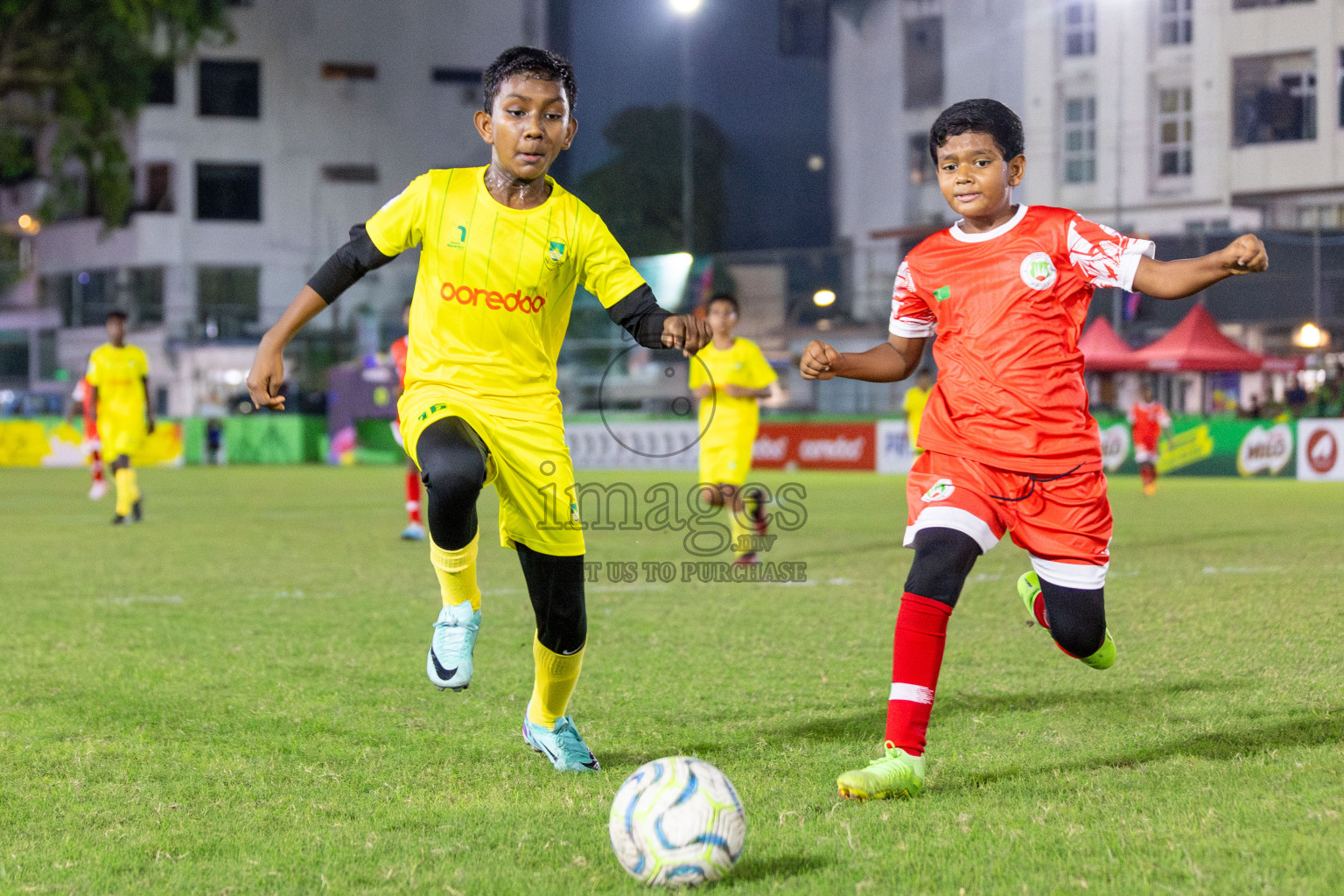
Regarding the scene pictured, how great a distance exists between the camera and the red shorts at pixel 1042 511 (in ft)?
13.1

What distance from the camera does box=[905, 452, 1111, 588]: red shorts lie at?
398cm

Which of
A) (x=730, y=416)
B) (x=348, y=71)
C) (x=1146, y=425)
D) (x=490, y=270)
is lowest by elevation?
(x=1146, y=425)

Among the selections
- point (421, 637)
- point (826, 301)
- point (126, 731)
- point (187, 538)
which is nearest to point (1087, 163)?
point (826, 301)

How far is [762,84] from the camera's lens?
36.2 m

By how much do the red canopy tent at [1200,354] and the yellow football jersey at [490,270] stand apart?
24.8 meters

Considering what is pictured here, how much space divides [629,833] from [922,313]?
2.07 meters

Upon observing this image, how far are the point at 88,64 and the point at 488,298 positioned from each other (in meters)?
27.5

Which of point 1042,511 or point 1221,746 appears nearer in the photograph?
point 1042,511

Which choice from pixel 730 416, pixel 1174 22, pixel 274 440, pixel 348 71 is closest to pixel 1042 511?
pixel 730 416

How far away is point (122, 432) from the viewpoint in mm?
14281

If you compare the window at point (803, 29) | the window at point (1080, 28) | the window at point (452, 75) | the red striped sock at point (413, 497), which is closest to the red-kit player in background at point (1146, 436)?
the red striped sock at point (413, 497)

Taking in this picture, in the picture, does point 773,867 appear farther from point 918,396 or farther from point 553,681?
point 918,396

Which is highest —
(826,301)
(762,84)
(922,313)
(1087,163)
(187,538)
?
(762,84)

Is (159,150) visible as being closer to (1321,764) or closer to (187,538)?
(187,538)
